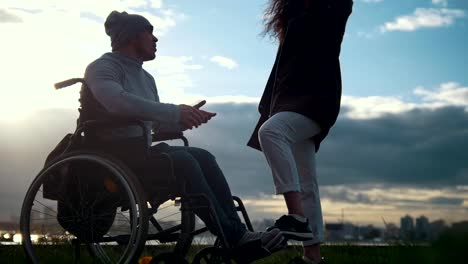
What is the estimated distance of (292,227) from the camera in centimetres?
352

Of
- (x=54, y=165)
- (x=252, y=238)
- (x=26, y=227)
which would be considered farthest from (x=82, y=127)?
(x=252, y=238)

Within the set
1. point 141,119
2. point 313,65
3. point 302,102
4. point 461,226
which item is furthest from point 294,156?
point 461,226

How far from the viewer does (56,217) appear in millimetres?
3783

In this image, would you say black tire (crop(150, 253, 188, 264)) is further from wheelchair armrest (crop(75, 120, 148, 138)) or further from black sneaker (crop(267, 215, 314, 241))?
wheelchair armrest (crop(75, 120, 148, 138))

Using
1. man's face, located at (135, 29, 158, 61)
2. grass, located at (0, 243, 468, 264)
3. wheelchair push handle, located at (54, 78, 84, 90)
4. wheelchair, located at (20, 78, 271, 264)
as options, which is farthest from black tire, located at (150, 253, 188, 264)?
man's face, located at (135, 29, 158, 61)

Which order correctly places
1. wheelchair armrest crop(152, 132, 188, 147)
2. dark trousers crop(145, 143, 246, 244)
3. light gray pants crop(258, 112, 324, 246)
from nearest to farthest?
1. dark trousers crop(145, 143, 246, 244)
2. light gray pants crop(258, 112, 324, 246)
3. wheelchair armrest crop(152, 132, 188, 147)

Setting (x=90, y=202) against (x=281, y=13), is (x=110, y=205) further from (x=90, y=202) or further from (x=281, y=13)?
(x=281, y=13)

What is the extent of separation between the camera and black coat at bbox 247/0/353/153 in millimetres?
3820

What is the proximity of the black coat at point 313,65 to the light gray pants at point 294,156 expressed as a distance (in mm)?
86

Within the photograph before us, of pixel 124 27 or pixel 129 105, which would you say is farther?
pixel 124 27

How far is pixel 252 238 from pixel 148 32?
159 centimetres

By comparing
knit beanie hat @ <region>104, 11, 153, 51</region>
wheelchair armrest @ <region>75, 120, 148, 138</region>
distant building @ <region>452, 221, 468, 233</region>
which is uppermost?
knit beanie hat @ <region>104, 11, 153, 51</region>

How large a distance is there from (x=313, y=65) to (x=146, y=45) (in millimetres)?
1128

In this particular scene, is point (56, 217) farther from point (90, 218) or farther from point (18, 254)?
point (18, 254)
